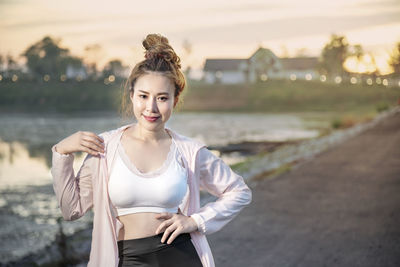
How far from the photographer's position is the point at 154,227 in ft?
6.27

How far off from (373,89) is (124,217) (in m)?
33.2

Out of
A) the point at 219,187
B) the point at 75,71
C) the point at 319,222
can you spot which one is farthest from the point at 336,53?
the point at 219,187

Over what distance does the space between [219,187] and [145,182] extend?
0.36 meters

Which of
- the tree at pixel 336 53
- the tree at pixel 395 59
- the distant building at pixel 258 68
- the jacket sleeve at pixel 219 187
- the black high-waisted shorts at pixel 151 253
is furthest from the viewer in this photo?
the distant building at pixel 258 68

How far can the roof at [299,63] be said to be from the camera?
5941cm

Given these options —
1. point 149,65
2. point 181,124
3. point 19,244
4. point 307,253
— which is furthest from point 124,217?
point 181,124

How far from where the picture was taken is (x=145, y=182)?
184 centimetres

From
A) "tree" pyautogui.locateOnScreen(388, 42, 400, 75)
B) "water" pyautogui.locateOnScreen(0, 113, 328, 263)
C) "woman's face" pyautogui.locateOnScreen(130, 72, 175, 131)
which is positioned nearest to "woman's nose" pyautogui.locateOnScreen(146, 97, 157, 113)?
"woman's face" pyautogui.locateOnScreen(130, 72, 175, 131)

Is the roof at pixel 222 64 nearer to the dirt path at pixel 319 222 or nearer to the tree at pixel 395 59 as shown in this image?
the tree at pixel 395 59

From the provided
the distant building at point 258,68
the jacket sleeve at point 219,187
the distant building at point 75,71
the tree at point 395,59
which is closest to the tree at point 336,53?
the distant building at point 258,68

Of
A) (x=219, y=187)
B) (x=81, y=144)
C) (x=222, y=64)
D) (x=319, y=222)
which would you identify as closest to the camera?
(x=81, y=144)

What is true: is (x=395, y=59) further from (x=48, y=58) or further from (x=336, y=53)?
(x=48, y=58)

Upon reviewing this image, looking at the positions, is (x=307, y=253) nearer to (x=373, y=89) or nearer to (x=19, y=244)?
(x=19, y=244)

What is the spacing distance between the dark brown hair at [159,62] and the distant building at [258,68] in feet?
168
